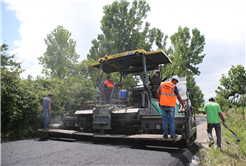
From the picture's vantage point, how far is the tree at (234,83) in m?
12.1

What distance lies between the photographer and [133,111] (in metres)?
4.49

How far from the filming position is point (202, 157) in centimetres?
394

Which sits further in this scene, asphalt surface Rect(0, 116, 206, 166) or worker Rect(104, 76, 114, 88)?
worker Rect(104, 76, 114, 88)

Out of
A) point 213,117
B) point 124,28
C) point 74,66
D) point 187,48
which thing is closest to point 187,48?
point 187,48

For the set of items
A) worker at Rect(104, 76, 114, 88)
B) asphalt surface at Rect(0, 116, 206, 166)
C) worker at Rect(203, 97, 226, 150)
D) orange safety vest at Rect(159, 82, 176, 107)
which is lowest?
asphalt surface at Rect(0, 116, 206, 166)

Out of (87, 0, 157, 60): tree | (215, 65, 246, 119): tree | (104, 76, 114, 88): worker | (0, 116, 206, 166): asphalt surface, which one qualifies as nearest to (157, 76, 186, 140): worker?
(0, 116, 206, 166): asphalt surface

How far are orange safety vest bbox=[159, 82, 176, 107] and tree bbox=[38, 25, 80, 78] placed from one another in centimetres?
2757

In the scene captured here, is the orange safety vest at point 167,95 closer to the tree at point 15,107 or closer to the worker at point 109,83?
the worker at point 109,83

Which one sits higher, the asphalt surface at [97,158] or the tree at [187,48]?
the tree at [187,48]

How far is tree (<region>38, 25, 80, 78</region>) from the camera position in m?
30.2

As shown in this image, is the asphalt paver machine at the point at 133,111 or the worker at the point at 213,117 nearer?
the asphalt paver machine at the point at 133,111

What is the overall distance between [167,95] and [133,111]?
1023 millimetres

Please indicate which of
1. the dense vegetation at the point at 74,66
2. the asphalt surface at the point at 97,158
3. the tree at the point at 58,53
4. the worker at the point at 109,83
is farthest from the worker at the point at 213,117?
the tree at the point at 58,53

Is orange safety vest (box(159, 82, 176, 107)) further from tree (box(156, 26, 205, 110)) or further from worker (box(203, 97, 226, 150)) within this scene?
tree (box(156, 26, 205, 110))
